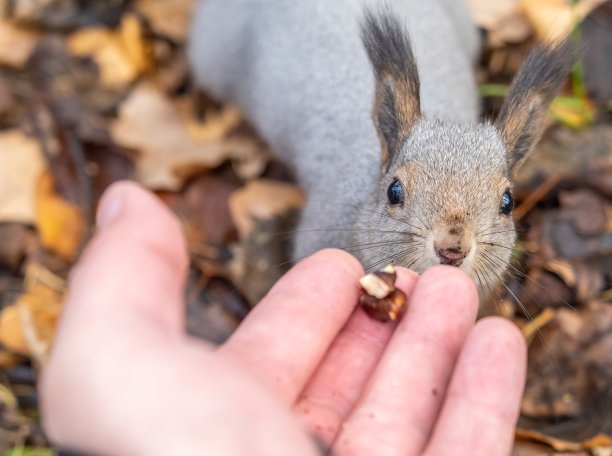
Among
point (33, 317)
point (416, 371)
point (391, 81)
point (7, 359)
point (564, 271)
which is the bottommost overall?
point (7, 359)

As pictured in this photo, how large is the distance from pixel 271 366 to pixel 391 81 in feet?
2.87

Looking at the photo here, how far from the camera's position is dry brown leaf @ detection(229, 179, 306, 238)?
236 cm

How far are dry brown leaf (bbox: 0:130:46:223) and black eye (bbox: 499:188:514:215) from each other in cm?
153

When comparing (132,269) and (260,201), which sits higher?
(132,269)

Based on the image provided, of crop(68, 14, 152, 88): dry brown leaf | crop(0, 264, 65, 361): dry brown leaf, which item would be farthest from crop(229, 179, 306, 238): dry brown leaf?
crop(68, 14, 152, 88): dry brown leaf

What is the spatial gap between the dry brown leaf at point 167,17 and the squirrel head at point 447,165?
1.36 metres

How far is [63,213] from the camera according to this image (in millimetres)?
2334

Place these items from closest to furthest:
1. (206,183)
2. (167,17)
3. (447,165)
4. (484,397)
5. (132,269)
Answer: (132,269)
(484,397)
(447,165)
(206,183)
(167,17)

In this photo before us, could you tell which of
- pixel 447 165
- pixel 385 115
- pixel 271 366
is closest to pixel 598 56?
pixel 385 115

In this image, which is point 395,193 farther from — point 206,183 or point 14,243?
point 14,243

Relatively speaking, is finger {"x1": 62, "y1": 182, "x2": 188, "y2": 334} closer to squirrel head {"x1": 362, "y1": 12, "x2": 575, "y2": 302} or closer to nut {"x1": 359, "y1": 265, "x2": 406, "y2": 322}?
nut {"x1": 359, "y1": 265, "x2": 406, "y2": 322}

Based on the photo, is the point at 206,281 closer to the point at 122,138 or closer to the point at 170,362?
the point at 122,138

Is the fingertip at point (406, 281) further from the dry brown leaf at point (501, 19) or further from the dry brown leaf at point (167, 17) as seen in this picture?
the dry brown leaf at point (167, 17)

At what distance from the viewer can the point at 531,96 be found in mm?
1763
